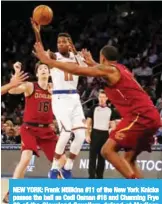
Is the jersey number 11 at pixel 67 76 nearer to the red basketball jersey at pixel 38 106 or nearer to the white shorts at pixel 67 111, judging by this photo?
the white shorts at pixel 67 111

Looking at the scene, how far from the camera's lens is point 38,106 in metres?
9.68

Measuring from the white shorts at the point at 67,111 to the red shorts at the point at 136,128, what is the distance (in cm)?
157

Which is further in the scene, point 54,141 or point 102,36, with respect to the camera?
point 102,36

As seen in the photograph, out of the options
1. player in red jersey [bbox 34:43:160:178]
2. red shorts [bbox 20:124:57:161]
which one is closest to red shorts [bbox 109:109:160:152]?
player in red jersey [bbox 34:43:160:178]

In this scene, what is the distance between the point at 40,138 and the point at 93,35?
550 inches

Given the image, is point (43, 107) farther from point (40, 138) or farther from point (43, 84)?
point (40, 138)

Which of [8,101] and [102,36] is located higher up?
[102,36]

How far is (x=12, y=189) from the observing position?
6.71 meters

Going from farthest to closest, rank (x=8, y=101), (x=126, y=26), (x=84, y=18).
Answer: (x=84, y=18) → (x=126, y=26) → (x=8, y=101)

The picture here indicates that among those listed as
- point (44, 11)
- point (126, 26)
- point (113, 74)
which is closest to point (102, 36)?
point (126, 26)

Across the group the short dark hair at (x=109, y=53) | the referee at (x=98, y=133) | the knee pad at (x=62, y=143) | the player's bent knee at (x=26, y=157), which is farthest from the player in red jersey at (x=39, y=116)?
the referee at (x=98, y=133)

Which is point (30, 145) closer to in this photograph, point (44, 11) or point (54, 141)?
point (54, 141)

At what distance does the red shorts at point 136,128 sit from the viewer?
7910mm

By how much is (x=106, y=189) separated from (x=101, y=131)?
17.6ft
